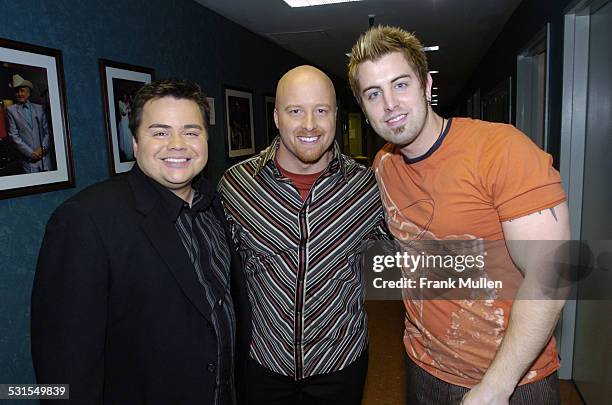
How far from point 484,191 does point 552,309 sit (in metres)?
0.34

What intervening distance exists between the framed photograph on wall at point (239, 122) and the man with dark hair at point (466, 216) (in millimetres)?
2903

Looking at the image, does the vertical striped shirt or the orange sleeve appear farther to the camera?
the vertical striped shirt

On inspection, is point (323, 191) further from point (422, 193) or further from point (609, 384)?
point (609, 384)

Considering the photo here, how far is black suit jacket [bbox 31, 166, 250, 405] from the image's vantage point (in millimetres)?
1088

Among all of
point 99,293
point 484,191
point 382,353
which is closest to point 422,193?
point 484,191

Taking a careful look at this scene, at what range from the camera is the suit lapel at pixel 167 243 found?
4.02 ft

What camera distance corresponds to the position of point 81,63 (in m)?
2.38

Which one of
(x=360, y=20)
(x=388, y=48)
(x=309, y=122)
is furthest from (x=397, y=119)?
(x=360, y=20)

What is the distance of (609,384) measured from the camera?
7.55ft

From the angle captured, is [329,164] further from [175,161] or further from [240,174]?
[175,161]

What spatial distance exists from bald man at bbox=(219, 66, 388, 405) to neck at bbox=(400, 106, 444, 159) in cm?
40

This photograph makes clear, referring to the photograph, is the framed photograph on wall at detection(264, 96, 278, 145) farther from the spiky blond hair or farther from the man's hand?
the man's hand

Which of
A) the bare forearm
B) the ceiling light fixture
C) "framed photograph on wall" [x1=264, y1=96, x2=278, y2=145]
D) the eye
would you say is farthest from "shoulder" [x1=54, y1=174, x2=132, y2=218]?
"framed photograph on wall" [x1=264, y1=96, x2=278, y2=145]

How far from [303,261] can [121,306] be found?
25.7 inches
